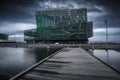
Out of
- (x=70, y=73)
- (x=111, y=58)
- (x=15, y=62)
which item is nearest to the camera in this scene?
(x=70, y=73)

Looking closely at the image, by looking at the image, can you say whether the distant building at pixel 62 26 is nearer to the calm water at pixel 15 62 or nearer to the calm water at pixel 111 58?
the calm water at pixel 111 58

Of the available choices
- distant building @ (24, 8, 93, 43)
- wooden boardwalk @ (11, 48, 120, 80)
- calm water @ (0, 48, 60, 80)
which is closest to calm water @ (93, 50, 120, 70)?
wooden boardwalk @ (11, 48, 120, 80)

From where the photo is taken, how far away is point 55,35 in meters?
106

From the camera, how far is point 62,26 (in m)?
105

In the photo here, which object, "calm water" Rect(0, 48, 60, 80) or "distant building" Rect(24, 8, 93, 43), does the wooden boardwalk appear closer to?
"calm water" Rect(0, 48, 60, 80)

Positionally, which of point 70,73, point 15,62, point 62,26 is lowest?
point 15,62

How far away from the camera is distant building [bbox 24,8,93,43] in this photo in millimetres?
103938

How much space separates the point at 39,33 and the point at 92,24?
145 feet

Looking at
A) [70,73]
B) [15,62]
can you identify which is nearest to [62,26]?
[15,62]

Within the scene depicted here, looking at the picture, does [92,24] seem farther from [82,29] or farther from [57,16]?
[57,16]

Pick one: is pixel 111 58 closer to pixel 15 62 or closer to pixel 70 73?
pixel 15 62

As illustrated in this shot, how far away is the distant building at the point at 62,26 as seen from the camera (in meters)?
104

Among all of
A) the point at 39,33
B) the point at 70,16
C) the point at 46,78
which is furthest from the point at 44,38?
the point at 46,78

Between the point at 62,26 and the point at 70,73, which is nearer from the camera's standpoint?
the point at 70,73
